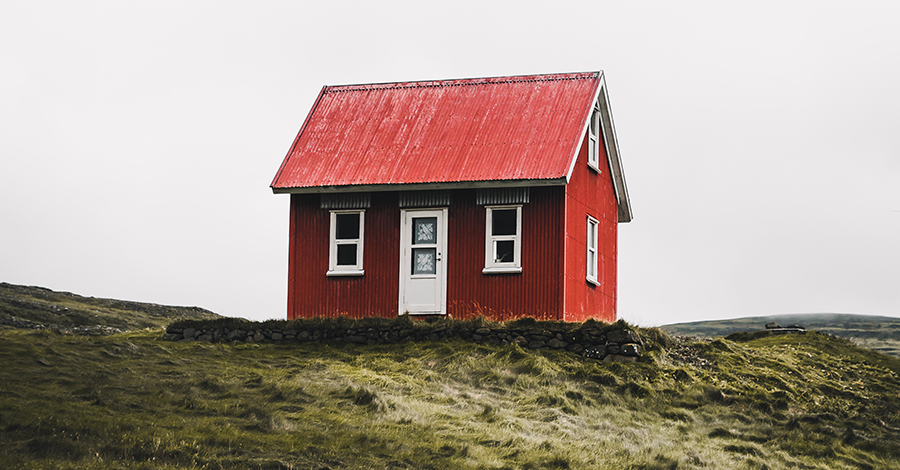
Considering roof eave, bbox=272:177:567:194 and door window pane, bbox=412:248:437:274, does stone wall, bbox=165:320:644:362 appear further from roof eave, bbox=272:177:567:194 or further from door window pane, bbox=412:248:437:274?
roof eave, bbox=272:177:567:194

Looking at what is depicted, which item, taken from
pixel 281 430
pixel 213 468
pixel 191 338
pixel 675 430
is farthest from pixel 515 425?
pixel 191 338

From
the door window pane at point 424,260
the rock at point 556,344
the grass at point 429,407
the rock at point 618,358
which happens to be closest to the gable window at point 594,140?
the door window pane at point 424,260

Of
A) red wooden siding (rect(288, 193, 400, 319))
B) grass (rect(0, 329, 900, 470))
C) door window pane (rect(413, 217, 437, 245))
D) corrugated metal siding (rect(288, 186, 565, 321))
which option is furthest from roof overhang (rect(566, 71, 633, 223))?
grass (rect(0, 329, 900, 470))

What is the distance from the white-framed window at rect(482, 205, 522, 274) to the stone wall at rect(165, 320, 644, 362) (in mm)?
1926

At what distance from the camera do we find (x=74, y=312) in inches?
1709

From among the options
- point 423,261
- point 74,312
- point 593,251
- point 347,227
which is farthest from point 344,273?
point 74,312

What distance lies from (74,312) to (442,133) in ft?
83.6

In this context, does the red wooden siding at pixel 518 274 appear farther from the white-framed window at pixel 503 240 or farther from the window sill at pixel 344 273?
the window sill at pixel 344 273

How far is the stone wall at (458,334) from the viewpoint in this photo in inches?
A: 866

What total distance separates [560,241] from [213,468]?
13082 mm

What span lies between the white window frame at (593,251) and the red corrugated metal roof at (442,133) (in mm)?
3108

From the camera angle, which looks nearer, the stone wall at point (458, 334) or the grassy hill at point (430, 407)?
the grassy hill at point (430, 407)

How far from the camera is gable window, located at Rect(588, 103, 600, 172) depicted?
26886 millimetres

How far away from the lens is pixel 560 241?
77.7 feet
